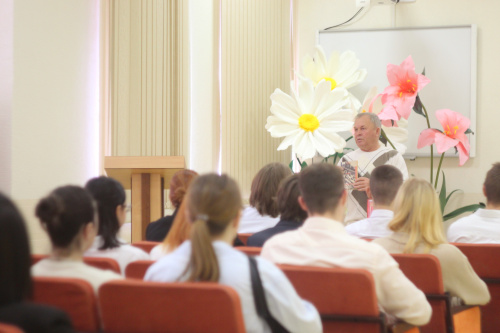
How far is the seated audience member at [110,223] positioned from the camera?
2402 millimetres

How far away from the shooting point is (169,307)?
1527mm

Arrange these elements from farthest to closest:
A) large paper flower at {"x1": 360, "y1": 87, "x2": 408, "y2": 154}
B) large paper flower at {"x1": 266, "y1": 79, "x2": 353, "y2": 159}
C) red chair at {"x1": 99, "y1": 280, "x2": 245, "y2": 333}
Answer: large paper flower at {"x1": 360, "y1": 87, "x2": 408, "y2": 154}, large paper flower at {"x1": 266, "y1": 79, "x2": 353, "y2": 159}, red chair at {"x1": 99, "y1": 280, "x2": 245, "y2": 333}

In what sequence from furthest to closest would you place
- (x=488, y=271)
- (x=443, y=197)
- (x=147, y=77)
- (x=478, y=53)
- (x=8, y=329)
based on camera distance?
1. (x=478, y=53)
2. (x=443, y=197)
3. (x=147, y=77)
4. (x=488, y=271)
5. (x=8, y=329)

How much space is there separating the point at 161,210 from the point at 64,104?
139cm

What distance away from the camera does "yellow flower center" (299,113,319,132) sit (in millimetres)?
5637

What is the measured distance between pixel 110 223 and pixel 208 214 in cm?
87

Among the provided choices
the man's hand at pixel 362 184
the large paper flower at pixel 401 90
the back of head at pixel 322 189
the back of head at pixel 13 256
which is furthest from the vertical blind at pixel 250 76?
the back of head at pixel 13 256

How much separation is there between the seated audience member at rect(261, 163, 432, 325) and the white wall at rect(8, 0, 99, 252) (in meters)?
2.75

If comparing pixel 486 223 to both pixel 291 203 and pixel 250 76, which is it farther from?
pixel 250 76

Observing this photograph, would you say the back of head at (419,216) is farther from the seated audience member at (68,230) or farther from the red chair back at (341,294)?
the seated audience member at (68,230)

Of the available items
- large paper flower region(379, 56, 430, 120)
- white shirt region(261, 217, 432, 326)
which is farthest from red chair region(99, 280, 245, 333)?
large paper flower region(379, 56, 430, 120)

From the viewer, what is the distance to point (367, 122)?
5102mm

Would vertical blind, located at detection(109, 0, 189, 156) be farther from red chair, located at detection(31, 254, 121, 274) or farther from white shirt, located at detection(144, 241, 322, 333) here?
white shirt, located at detection(144, 241, 322, 333)

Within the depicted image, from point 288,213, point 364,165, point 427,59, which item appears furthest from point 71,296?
point 427,59
